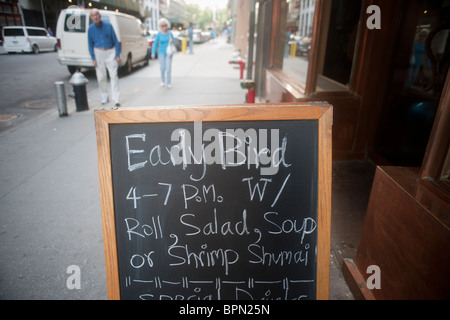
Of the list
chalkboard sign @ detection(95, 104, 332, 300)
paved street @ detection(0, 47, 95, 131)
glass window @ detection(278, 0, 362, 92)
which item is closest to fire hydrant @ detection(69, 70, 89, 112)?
paved street @ detection(0, 47, 95, 131)

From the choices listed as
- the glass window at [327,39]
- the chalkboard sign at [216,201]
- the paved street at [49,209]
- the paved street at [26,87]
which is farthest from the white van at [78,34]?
the chalkboard sign at [216,201]

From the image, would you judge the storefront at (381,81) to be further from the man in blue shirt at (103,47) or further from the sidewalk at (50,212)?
the man in blue shirt at (103,47)

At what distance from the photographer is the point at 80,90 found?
679 cm

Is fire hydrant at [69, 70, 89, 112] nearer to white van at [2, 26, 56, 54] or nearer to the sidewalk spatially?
the sidewalk

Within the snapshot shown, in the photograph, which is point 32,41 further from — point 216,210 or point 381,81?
point 216,210

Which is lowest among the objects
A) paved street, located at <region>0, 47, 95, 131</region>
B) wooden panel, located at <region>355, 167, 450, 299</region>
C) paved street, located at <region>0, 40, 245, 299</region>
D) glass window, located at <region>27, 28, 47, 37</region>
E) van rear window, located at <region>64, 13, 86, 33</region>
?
paved street, located at <region>0, 40, 245, 299</region>

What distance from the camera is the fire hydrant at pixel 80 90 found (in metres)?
6.62

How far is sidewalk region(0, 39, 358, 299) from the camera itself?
7.52 feet

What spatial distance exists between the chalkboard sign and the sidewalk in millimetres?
995

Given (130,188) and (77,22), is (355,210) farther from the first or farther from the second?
(77,22)

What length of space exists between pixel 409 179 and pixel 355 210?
1.47m

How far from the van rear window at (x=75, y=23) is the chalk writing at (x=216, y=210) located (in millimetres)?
10576

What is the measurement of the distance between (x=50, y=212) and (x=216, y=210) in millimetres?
2592

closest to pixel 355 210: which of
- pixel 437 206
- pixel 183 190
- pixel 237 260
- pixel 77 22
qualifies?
pixel 437 206
